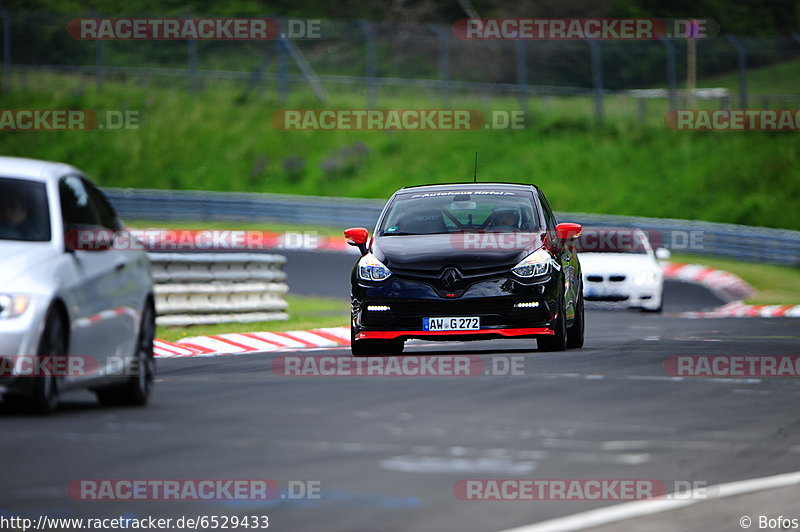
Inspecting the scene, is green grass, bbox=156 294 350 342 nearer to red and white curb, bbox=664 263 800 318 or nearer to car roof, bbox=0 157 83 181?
red and white curb, bbox=664 263 800 318

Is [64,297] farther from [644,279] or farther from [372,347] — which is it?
[644,279]

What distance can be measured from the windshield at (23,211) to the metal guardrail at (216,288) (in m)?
9.05

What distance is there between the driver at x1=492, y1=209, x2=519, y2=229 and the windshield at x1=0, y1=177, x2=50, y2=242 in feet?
20.5

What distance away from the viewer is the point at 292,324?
854 inches

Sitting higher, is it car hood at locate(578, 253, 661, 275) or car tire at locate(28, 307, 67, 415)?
car tire at locate(28, 307, 67, 415)

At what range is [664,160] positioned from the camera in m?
47.8

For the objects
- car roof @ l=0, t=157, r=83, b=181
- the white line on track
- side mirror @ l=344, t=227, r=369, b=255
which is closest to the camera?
the white line on track

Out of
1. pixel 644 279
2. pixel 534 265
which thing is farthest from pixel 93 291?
pixel 644 279

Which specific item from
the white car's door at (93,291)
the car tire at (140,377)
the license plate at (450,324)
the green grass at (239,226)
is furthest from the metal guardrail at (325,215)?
the white car's door at (93,291)

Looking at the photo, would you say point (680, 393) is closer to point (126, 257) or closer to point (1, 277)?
point (126, 257)

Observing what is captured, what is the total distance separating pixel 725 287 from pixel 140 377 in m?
23.6

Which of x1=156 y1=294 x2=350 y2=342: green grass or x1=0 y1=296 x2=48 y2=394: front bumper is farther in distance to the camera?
x1=156 y1=294 x2=350 y2=342: green grass

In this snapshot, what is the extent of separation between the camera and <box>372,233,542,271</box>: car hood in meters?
14.8

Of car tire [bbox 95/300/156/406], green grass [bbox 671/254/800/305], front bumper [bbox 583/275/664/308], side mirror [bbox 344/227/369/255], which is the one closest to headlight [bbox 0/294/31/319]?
car tire [bbox 95/300/156/406]
